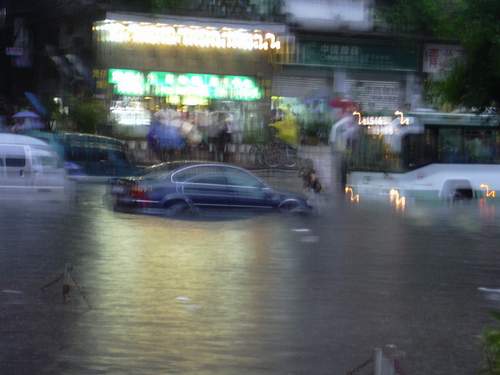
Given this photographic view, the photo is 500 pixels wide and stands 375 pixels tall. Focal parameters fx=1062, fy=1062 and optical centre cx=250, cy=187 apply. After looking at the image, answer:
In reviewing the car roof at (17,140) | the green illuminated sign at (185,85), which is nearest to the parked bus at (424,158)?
the green illuminated sign at (185,85)

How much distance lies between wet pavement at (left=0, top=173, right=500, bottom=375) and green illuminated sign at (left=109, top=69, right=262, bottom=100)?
1406cm

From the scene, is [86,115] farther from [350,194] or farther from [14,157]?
[14,157]

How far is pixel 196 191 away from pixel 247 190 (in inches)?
42.9

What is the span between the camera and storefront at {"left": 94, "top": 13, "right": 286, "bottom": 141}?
113 ft

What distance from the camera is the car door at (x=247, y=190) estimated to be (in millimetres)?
22078

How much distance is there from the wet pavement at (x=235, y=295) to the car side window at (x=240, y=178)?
1.18m

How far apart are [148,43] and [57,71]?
3.49m

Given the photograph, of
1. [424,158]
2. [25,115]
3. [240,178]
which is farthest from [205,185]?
[25,115]

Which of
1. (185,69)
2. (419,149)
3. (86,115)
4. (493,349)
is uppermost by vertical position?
(185,69)

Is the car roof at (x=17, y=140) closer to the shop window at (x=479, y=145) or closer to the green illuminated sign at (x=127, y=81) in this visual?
the green illuminated sign at (x=127, y=81)

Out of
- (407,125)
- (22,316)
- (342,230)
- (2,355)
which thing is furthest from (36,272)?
(407,125)

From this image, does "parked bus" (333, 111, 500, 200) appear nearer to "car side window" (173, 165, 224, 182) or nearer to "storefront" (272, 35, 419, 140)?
"storefront" (272, 35, 419, 140)

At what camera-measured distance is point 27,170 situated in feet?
75.0

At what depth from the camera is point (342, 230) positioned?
20547 millimetres
